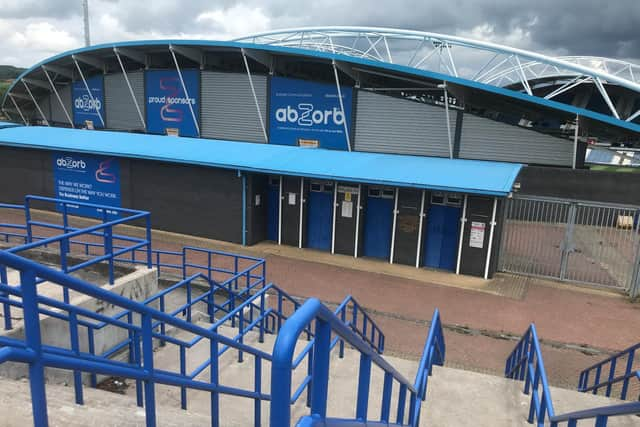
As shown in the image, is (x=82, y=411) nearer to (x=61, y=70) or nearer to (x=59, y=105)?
(x=61, y=70)

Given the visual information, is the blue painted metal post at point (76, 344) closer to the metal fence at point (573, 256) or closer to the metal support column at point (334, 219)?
the metal support column at point (334, 219)

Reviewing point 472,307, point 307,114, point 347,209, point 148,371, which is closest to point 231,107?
point 307,114

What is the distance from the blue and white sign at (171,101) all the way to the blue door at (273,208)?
703 centimetres

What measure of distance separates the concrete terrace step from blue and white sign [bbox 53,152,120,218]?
14.0 m

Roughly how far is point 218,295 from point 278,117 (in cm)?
1010

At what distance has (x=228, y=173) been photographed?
48.3 ft

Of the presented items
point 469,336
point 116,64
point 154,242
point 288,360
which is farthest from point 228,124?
point 288,360

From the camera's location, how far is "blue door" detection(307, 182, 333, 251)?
14.4 m

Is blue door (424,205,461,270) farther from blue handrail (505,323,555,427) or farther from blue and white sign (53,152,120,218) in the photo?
blue and white sign (53,152,120,218)

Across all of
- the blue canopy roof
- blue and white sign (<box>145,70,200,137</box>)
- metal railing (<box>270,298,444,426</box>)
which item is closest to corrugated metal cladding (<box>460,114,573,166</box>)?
the blue canopy roof

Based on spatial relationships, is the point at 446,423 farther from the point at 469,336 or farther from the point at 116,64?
the point at 116,64

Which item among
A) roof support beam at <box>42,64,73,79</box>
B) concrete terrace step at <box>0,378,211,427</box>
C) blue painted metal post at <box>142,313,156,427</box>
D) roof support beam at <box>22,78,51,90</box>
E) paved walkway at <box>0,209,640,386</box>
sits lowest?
paved walkway at <box>0,209,640,386</box>

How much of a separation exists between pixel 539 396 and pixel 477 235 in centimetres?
714

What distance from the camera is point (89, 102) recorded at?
24.2 m
